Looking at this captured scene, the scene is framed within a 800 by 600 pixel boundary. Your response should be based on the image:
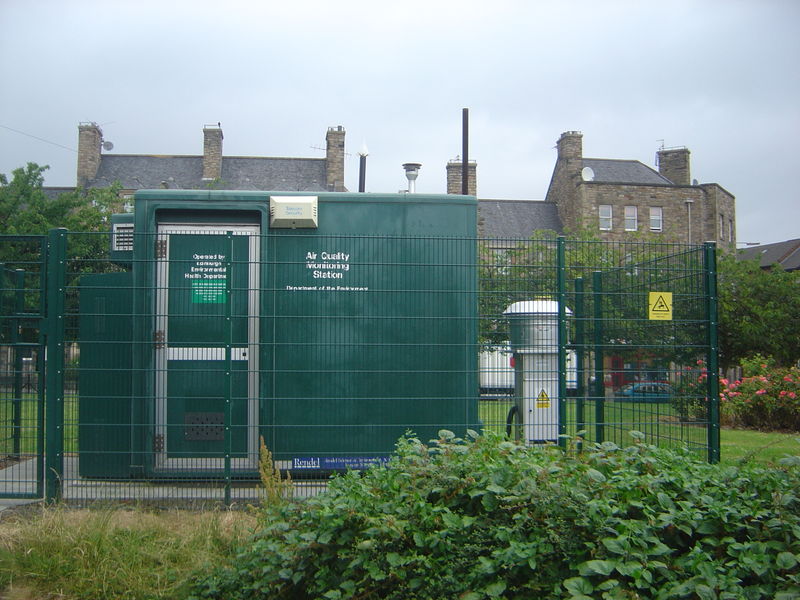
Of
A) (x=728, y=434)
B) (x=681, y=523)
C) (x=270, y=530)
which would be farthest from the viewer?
(x=728, y=434)

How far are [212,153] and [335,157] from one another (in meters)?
7.65

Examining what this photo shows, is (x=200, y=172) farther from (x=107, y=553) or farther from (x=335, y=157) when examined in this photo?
(x=107, y=553)

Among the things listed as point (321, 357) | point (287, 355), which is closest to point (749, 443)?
point (321, 357)

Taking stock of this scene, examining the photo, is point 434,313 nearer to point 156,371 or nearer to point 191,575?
point 156,371

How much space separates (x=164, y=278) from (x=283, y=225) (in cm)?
124

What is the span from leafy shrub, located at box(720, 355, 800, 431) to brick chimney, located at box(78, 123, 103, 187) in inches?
1695

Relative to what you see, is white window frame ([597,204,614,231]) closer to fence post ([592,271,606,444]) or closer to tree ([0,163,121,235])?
tree ([0,163,121,235])

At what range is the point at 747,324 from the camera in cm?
A: 2503

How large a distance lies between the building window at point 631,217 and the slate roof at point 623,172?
7.24 ft

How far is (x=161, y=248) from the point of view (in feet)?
23.8

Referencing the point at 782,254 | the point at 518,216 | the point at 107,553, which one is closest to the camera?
the point at 107,553

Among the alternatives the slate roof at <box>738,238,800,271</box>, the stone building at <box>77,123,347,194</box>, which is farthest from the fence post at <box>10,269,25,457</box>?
the slate roof at <box>738,238,800,271</box>

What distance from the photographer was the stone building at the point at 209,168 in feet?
153

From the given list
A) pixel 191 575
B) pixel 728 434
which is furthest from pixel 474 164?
pixel 191 575
